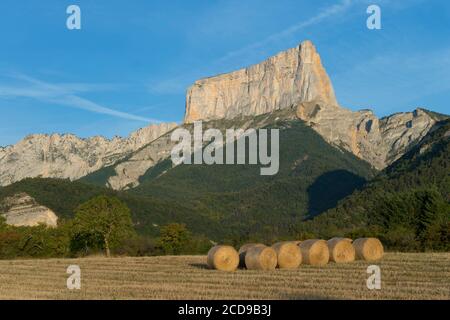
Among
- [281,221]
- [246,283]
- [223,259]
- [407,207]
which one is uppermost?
[407,207]

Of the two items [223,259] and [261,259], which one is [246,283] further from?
[223,259]

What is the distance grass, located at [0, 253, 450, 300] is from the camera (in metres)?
18.6

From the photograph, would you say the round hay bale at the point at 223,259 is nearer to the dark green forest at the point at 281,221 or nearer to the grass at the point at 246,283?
the grass at the point at 246,283

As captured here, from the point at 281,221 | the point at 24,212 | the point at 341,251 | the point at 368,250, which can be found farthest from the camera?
the point at 281,221

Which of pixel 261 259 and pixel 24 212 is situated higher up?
pixel 24 212

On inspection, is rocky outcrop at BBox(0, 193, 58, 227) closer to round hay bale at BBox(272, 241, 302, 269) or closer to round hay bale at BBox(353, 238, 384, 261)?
round hay bale at BBox(353, 238, 384, 261)

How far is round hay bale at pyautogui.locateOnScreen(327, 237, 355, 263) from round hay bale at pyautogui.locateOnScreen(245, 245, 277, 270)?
154 inches

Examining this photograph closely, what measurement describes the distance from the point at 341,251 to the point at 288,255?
3.70 m

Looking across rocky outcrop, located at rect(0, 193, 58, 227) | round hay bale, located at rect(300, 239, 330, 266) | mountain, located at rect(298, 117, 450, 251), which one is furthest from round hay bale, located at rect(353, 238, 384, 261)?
rocky outcrop, located at rect(0, 193, 58, 227)

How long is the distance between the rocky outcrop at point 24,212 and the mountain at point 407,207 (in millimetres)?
67263

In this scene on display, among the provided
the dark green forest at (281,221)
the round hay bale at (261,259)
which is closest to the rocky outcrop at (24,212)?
the dark green forest at (281,221)

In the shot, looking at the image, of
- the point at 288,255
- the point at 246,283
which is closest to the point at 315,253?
the point at 288,255

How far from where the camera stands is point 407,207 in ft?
210
